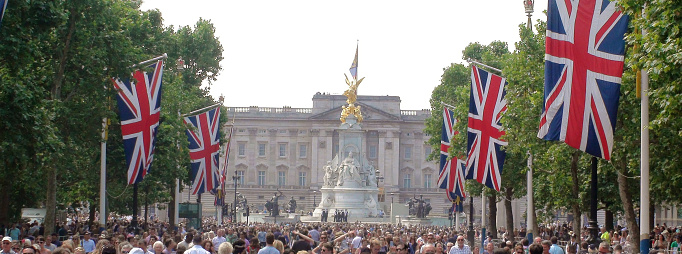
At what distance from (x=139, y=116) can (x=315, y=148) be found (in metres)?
132

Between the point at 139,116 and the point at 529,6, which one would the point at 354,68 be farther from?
the point at 139,116

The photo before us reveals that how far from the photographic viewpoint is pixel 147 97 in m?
34.0

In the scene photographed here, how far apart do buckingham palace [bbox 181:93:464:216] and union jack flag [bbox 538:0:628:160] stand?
141m

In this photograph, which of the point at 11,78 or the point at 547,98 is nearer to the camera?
the point at 547,98

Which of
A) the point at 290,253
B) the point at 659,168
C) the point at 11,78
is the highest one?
the point at 11,78

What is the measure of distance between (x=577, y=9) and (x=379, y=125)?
142m

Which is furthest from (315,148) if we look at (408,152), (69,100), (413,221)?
(69,100)

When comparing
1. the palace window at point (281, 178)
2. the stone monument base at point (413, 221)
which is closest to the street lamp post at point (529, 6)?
the stone monument base at point (413, 221)

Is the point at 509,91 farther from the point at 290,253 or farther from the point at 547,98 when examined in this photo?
the point at 290,253

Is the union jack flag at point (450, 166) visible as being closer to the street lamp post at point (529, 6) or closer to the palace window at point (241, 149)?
the street lamp post at point (529, 6)

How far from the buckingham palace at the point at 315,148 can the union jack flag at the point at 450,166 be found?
11234 centimetres

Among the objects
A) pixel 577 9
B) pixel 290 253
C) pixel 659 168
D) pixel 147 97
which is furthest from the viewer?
pixel 147 97

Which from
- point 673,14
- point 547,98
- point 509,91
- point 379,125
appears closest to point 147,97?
point 509,91

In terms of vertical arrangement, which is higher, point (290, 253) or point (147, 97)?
Answer: point (147, 97)
